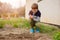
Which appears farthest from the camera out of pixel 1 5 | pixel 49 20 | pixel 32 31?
pixel 1 5

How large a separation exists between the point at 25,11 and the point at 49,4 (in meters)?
2.73

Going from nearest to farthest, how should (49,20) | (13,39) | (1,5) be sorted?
1. (13,39)
2. (49,20)
3. (1,5)

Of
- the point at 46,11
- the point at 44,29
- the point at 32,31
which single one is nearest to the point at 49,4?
the point at 46,11

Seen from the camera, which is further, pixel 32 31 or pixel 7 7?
pixel 7 7

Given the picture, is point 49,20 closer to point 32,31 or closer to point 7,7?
point 32,31

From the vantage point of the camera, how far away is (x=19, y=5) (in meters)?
10.5

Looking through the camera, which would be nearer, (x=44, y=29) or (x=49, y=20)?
(x=44, y=29)

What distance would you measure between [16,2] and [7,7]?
632mm

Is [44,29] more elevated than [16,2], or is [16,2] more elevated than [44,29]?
[16,2]

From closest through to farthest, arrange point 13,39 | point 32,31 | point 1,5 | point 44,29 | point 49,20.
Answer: point 13,39 < point 32,31 < point 44,29 < point 49,20 < point 1,5

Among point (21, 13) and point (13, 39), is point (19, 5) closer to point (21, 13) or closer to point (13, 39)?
point (21, 13)

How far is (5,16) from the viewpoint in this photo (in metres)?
10.3

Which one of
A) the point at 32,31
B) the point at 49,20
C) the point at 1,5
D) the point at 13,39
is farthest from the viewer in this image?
the point at 1,5

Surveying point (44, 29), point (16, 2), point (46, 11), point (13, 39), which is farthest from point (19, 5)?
point (13, 39)
